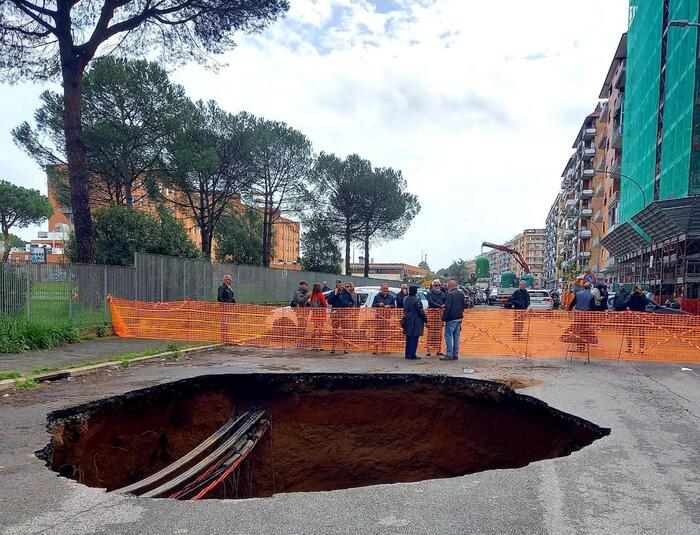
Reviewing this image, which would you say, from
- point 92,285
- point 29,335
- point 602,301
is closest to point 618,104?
point 602,301

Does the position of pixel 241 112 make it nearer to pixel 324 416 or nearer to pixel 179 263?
pixel 179 263

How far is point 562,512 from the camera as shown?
3.21 m

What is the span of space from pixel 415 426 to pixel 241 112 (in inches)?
1037

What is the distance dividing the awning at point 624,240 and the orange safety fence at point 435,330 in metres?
18.5

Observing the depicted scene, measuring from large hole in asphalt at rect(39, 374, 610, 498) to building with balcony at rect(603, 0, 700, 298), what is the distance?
14214 mm

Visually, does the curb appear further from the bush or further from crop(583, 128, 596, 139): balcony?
crop(583, 128, 596, 139): balcony

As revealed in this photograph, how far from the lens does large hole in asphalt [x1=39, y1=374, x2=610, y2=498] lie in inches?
268

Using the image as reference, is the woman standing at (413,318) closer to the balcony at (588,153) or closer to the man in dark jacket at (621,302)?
the man in dark jacket at (621,302)

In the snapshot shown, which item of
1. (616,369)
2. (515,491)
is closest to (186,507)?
(515,491)

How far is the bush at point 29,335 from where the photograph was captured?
933 centimetres

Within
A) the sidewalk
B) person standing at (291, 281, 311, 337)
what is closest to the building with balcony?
person standing at (291, 281, 311, 337)

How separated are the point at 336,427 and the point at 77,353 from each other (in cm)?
520

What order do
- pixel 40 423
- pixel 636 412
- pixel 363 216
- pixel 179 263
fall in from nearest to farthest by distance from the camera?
pixel 40 423
pixel 636 412
pixel 179 263
pixel 363 216

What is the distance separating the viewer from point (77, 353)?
9.59 metres
